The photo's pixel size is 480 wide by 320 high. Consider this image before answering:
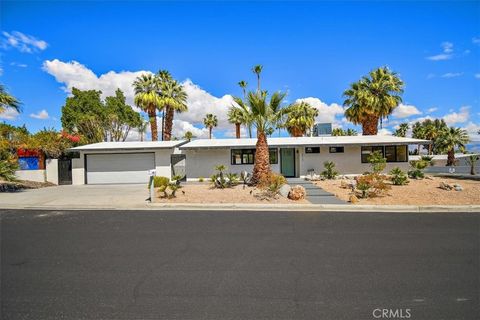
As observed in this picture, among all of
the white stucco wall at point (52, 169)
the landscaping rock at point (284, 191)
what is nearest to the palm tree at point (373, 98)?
the landscaping rock at point (284, 191)

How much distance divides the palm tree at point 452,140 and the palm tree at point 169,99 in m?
32.1

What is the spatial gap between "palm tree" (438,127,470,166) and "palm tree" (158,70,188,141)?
32054 millimetres

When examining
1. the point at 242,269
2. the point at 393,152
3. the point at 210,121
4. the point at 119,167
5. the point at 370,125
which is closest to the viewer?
the point at 242,269

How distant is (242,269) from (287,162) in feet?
51.7

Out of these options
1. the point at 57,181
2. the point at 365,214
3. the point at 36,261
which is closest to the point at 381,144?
the point at 365,214

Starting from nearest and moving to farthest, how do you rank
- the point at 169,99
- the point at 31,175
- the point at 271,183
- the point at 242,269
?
the point at 242,269 → the point at 271,183 → the point at 31,175 → the point at 169,99

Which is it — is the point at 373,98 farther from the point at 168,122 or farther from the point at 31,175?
the point at 31,175

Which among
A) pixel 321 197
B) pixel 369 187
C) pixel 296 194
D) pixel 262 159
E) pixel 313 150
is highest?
pixel 313 150

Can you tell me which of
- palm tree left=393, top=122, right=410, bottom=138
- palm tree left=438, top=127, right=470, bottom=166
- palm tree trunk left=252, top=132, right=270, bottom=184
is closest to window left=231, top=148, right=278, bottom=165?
palm tree trunk left=252, top=132, right=270, bottom=184

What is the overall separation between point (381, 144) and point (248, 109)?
10077 millimetres

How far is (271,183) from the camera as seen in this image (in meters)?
11.7

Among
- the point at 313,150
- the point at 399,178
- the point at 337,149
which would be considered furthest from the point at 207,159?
the point at 399,178

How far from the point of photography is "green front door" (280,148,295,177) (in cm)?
1978

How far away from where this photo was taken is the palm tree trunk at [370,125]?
960 inches
